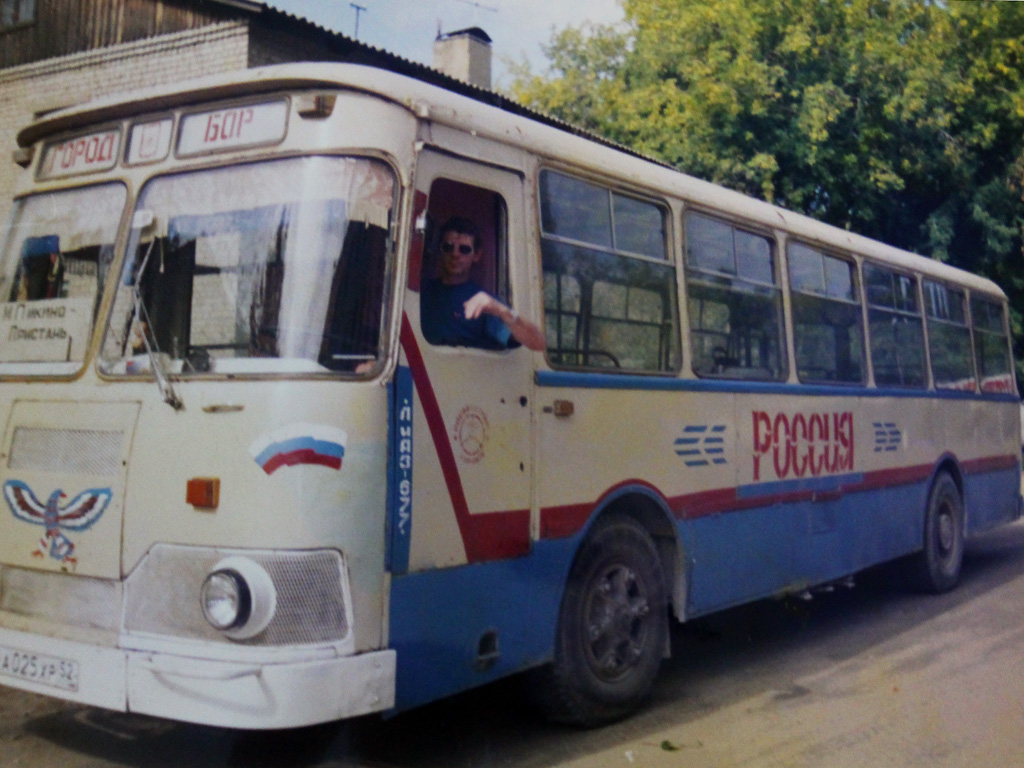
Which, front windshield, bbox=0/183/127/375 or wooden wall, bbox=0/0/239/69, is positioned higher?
wooden wall, bbox=0/0/239/69

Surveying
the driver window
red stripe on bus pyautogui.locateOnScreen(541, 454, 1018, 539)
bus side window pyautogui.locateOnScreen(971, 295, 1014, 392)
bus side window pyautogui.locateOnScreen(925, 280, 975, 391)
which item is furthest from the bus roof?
bus side window pyautogui.locateOnScreen(971, 295, 1014, 392)

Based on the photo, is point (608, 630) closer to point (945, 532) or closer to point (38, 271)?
point (38, 271)

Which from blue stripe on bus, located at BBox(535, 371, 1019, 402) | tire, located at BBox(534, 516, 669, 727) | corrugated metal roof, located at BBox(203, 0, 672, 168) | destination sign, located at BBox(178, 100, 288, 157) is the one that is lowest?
tire, located at BBox(534, 516, 669, 727)

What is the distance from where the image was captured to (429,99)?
4.43 m

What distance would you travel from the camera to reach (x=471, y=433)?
14.9 ft

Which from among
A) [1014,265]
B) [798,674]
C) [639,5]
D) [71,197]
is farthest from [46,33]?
[1014,265]

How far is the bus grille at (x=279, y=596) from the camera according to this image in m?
3.89

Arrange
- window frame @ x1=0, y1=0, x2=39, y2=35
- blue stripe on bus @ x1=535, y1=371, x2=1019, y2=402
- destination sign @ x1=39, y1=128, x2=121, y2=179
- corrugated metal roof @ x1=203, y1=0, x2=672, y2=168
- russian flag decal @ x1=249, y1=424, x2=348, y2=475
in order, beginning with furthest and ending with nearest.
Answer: window frame @ x1=0, y1=0, x2=39, y2=35
corrugated metal roof @ x1=203, y1=0, x2=672, y2=168
blue stripe on bus @ x1=535, y1=371, x2=1019, y2=402
destination sign @ x1=39, y1=128, x2=121, y2=179
russian flag decal @ x1=249, y1=424, x2=348, y2=475

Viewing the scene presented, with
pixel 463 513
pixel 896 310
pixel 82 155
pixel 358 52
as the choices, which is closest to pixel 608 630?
→ pixel 463 513

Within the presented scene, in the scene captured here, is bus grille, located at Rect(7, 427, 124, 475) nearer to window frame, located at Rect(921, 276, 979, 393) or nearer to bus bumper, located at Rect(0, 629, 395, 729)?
bus bumper, located at Rect(0, 629, 395, 729)

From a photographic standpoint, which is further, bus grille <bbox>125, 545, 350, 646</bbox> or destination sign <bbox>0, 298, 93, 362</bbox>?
destination sign <bbox>0, 298, 93, 362</bbox>

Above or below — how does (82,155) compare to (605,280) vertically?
above

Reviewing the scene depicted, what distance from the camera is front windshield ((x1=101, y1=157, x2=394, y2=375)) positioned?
4.10 m

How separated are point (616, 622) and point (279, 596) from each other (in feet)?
7.01
